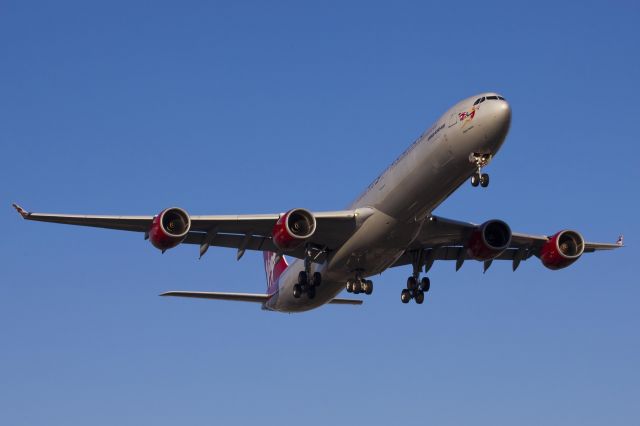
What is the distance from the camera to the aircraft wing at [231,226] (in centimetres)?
4522

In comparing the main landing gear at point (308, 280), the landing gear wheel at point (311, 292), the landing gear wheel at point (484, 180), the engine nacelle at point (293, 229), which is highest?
the landing gear wheel at point (484, 180)

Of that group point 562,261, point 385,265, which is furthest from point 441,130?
point 562,261

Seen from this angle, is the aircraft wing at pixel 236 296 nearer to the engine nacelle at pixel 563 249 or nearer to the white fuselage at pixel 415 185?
the white fuselage at pixel 415 185

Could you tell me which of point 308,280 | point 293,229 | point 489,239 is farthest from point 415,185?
point 308,280

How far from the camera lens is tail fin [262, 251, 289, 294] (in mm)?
55872

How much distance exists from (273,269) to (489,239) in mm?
13147

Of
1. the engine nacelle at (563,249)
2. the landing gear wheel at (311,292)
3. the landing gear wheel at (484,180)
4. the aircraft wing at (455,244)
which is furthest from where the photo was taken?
the engine nacelle at (563,249)

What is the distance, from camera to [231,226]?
47.6 metres

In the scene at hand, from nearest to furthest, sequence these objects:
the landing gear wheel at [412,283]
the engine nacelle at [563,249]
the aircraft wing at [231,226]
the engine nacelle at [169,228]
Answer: the engine nacelle at [169,228]
the aircraft wing at [231,226]
the engine nacelle at [563,249]
the landing gear wheel at [412,283]

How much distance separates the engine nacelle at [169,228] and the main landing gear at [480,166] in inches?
465

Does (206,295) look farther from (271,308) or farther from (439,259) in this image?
(439,259)

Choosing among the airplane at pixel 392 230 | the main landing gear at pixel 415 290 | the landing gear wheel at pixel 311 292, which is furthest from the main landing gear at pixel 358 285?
the main landing gear at pixel 415 290

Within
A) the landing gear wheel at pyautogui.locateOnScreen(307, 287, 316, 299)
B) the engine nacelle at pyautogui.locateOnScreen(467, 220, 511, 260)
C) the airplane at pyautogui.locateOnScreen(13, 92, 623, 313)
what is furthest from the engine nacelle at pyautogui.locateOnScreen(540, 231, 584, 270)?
the landing gear wheel at pyautogui.locateOnScreen(307, 287, 316, 299)

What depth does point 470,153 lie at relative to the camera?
41156mm
